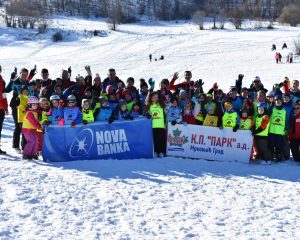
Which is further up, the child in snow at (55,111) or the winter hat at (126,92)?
the winter hat at (126,92)

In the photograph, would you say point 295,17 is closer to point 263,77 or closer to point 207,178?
point 263,77

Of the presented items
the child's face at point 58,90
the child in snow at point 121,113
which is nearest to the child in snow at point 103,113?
the child in snow at point 121,113

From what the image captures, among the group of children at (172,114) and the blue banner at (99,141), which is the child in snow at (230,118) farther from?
the blue banner at (99,141)

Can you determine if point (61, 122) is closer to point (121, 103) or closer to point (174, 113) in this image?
point (121, 103)

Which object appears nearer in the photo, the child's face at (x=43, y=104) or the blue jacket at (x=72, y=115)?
the blue jacket at (x=72, y=115)

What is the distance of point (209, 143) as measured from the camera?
967cm

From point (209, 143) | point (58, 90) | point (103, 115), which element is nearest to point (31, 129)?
point (103, 115)

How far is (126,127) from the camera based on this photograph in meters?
9.49

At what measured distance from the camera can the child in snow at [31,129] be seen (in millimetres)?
9078

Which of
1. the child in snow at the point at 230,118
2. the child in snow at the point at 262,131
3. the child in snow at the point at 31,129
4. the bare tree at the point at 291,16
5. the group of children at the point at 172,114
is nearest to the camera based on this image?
the child in snow at the point at 31,129

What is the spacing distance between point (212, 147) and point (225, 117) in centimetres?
72

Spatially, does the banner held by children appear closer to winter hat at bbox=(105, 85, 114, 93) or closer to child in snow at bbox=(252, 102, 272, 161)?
child in snow at bbox=(252, 102, 272, 161)

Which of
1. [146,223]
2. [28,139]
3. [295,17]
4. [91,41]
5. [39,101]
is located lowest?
[146,223]

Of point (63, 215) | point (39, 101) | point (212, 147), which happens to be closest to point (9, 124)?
point (39, 101)
